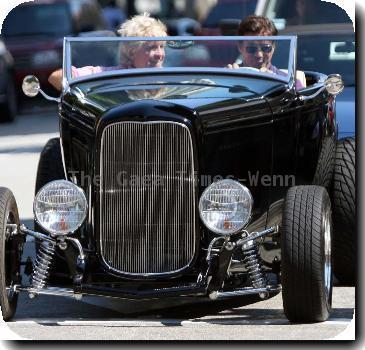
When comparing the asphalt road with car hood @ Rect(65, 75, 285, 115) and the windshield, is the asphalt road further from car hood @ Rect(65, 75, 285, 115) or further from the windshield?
the windshield

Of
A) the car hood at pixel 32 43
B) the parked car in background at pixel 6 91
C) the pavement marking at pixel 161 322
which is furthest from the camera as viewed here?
the car hood at pixel 32 43

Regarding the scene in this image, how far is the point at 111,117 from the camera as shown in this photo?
614 cm

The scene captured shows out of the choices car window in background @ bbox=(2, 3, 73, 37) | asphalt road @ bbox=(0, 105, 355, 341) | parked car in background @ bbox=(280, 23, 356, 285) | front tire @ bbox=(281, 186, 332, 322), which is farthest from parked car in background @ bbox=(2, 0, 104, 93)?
front tire @ bbox=(281, 186, 332, 322)

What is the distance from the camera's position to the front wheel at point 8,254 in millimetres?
6113

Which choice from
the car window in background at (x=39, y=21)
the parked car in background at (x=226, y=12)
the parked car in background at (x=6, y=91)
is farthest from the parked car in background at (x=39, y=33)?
the parked car in background at (x=226, y=12)

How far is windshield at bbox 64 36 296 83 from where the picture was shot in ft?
23.3

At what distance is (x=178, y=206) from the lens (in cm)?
616

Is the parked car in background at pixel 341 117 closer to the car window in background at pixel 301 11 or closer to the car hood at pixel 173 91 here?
the car hood at pixel 173 91

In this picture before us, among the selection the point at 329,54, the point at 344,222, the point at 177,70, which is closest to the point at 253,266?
the point at 344,222

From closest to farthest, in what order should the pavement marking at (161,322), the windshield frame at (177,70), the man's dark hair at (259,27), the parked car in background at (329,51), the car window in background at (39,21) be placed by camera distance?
the pavement marking at (161,322) < the windshield frame at (177,70) < the man's dark hair at (259,27) < the parked car in background at (329,51) < the car window in background at (39,21)

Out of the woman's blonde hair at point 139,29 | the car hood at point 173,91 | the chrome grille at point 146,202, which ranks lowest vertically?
the chrome grille at point 146,202

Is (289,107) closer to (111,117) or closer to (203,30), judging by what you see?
(111,117)

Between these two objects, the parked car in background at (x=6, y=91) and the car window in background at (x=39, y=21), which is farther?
the car window in background at (x=39, y=21)

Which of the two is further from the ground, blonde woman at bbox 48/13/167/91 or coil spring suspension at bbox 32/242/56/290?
blonde woman at bbox 48/13/167/91
